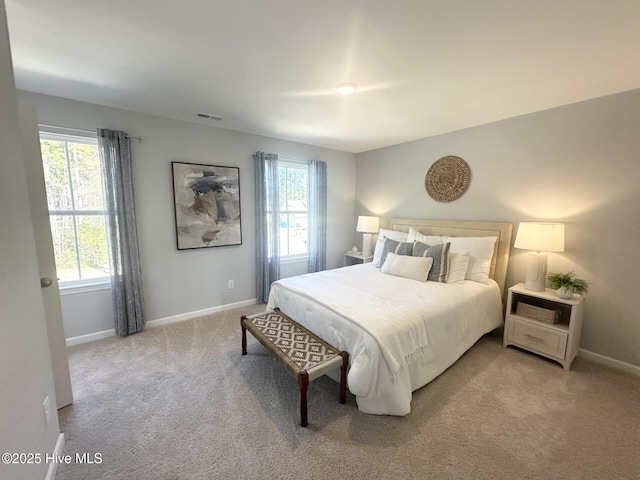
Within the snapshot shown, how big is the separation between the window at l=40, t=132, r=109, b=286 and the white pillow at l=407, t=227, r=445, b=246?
3.57 m

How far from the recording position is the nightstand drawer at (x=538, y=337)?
2.32 m

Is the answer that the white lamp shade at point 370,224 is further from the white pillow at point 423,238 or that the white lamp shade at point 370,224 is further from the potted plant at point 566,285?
the potted plant at point 566,285

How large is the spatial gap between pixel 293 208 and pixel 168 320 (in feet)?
7.59

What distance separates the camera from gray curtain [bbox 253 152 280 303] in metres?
3.61

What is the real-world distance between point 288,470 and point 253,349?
1.31 metres

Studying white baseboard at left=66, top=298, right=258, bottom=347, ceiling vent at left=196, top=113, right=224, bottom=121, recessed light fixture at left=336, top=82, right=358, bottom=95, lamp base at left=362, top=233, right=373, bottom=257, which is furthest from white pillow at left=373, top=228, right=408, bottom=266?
ceiling vent at left=196, top=113, right=224, bottom=121

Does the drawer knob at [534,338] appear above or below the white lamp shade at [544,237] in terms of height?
below

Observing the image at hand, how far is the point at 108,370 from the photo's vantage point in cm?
227

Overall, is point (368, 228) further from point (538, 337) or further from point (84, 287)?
point (84, 287)

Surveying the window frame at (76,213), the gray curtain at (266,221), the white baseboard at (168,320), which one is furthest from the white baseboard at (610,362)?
the window frame at (76,213)

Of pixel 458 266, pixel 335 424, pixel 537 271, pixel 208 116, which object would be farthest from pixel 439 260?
pixel 208 116

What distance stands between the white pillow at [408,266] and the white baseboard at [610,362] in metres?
1.61

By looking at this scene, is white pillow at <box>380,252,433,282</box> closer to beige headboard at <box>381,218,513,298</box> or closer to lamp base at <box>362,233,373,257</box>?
beige headboard at <box>381,218,513,298</box>

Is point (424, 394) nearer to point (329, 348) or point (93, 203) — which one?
point (329, 348)
